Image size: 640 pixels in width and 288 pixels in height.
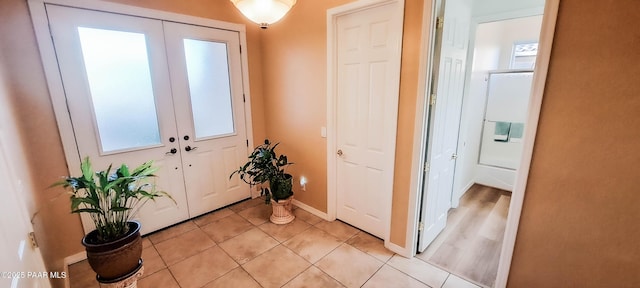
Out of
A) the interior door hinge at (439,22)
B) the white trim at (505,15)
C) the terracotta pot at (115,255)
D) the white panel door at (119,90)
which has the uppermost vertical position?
the white trim at (505,15)

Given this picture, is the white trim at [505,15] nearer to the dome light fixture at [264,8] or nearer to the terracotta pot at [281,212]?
the dome light fixture at [264,8]

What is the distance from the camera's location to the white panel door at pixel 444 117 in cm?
206

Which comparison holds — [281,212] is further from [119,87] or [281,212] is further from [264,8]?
[264,8]

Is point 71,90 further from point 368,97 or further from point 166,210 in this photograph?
point 368,97

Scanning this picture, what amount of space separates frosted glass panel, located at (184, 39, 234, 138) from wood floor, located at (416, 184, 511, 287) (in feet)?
8.73

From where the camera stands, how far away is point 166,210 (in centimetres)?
280

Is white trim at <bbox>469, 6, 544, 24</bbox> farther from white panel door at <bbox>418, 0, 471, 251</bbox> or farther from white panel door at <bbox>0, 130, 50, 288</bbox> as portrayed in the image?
white panel door at <bbox>0, 130, 50, 288</bbox>

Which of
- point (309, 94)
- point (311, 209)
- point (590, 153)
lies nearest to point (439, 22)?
point (590, 153)

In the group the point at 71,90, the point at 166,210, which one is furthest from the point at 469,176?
the point at 71,90

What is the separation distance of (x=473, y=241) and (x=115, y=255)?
305cm

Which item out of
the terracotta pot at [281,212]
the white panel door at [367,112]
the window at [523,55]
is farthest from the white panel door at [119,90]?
the window at [523,55]

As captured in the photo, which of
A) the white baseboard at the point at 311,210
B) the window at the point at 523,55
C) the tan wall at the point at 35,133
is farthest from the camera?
the window at the point at 523,55

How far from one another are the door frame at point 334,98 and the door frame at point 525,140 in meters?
0.20

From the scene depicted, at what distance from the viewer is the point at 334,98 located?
2631 mm
